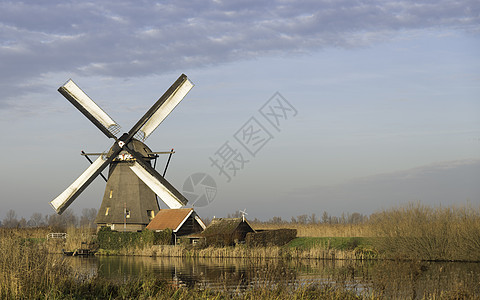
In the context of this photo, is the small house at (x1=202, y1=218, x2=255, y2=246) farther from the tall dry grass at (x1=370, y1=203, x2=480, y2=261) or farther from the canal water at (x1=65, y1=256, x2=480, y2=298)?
the tall dry grass at (x1=370, y1=203, x2=480, y2=261)

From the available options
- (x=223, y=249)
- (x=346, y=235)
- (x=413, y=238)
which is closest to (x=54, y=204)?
(x=223, y=249)

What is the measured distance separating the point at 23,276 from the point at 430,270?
13720 millimetres

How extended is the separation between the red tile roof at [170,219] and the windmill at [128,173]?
82 centimetres

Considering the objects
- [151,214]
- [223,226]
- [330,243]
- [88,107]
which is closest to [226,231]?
[223,226]

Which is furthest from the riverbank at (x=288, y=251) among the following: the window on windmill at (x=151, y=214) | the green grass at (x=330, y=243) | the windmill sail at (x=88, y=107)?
the windmill sail at (x=88, y=107)

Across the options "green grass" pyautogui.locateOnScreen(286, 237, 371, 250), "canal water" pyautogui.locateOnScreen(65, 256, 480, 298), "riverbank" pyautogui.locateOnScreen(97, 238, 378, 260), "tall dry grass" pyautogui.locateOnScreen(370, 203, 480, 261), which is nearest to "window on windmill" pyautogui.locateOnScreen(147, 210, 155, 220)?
"riverbank" pyautogui.locateOnScreen(97, 238, 378, 260)

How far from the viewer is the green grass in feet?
87.4

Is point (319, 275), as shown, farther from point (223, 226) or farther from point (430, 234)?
point (223, 226)

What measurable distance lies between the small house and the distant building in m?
1.73

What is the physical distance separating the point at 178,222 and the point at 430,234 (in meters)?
14.0

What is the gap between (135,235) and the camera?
31.4 metres

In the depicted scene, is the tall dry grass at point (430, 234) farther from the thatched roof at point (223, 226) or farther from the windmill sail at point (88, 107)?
the windmill sail at point (88, 107)

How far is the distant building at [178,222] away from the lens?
3139 centimetres

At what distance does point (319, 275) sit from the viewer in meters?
17.8
